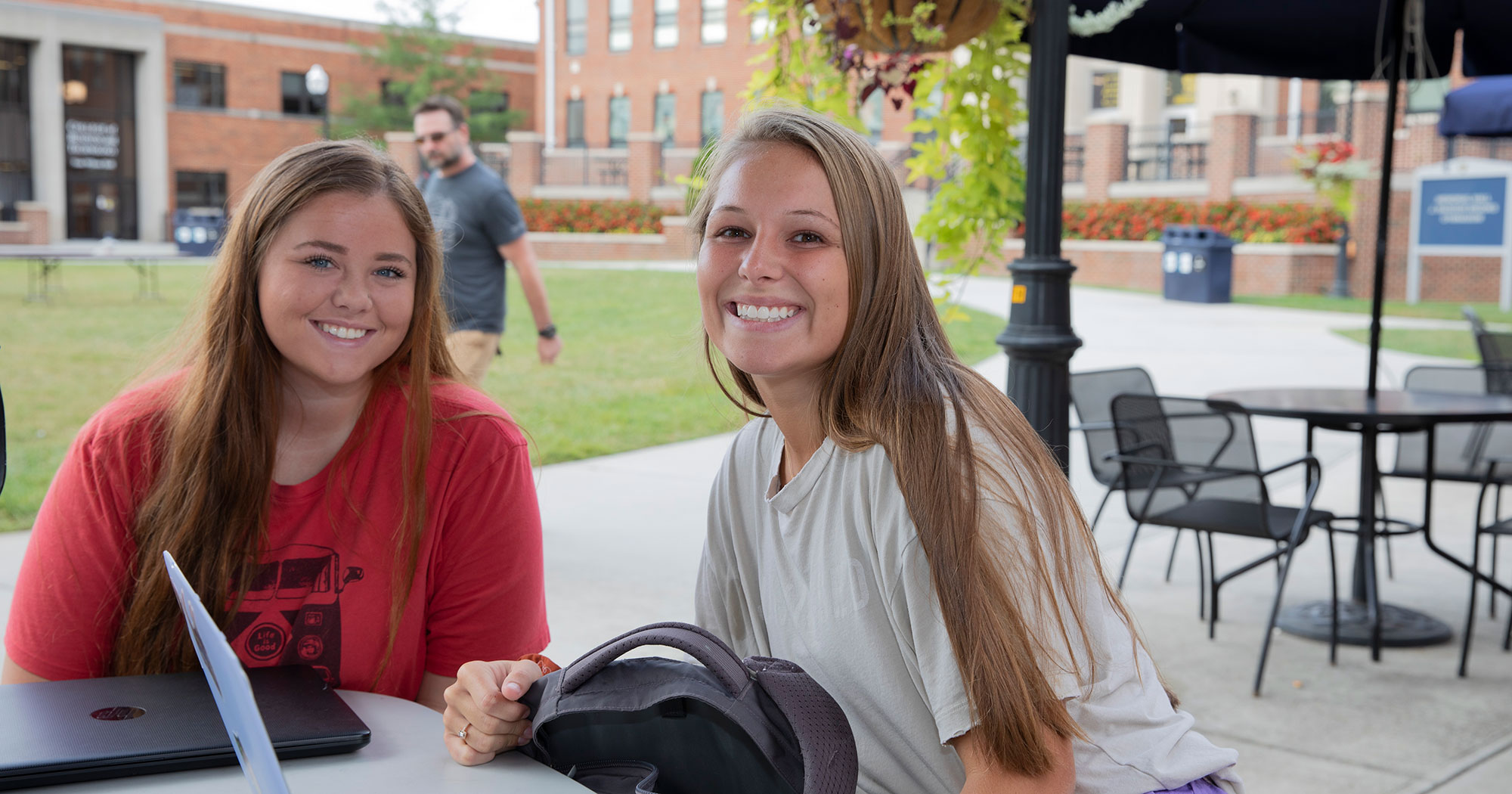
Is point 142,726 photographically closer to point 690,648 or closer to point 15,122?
point 690,648

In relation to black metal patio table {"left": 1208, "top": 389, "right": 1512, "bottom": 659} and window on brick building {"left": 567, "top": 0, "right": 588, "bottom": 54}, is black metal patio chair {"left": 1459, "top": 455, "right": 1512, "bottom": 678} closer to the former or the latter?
black metal patio table {"left": 1208, "top": 389, "right": 1512, "bottom": 659}

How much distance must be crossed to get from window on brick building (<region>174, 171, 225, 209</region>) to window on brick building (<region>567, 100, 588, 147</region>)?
11224 mm

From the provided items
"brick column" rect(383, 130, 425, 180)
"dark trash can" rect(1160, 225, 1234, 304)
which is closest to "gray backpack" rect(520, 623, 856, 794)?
"dark trash can" rect(1160, 225, 1234, 304)

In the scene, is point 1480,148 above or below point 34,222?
above

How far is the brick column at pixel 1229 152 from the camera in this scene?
24.7 m

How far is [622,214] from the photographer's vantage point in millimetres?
31016

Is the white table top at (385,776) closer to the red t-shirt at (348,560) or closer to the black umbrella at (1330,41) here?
the red t-shirt at (348,560)

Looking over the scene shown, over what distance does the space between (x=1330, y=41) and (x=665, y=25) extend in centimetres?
3450

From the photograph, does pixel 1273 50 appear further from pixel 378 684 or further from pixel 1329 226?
pixel 1329 226

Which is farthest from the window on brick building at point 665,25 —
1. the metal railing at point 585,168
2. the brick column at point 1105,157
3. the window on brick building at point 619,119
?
the brick column at point 1105,157

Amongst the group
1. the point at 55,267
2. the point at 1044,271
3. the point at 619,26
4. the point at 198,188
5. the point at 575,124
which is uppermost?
A: the point at 619,26

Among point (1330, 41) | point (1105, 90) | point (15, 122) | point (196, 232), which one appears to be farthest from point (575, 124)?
point (1330, 41)

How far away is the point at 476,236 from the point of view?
5.74 m

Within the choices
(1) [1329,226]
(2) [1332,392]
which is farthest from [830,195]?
(1) [1329,226]
